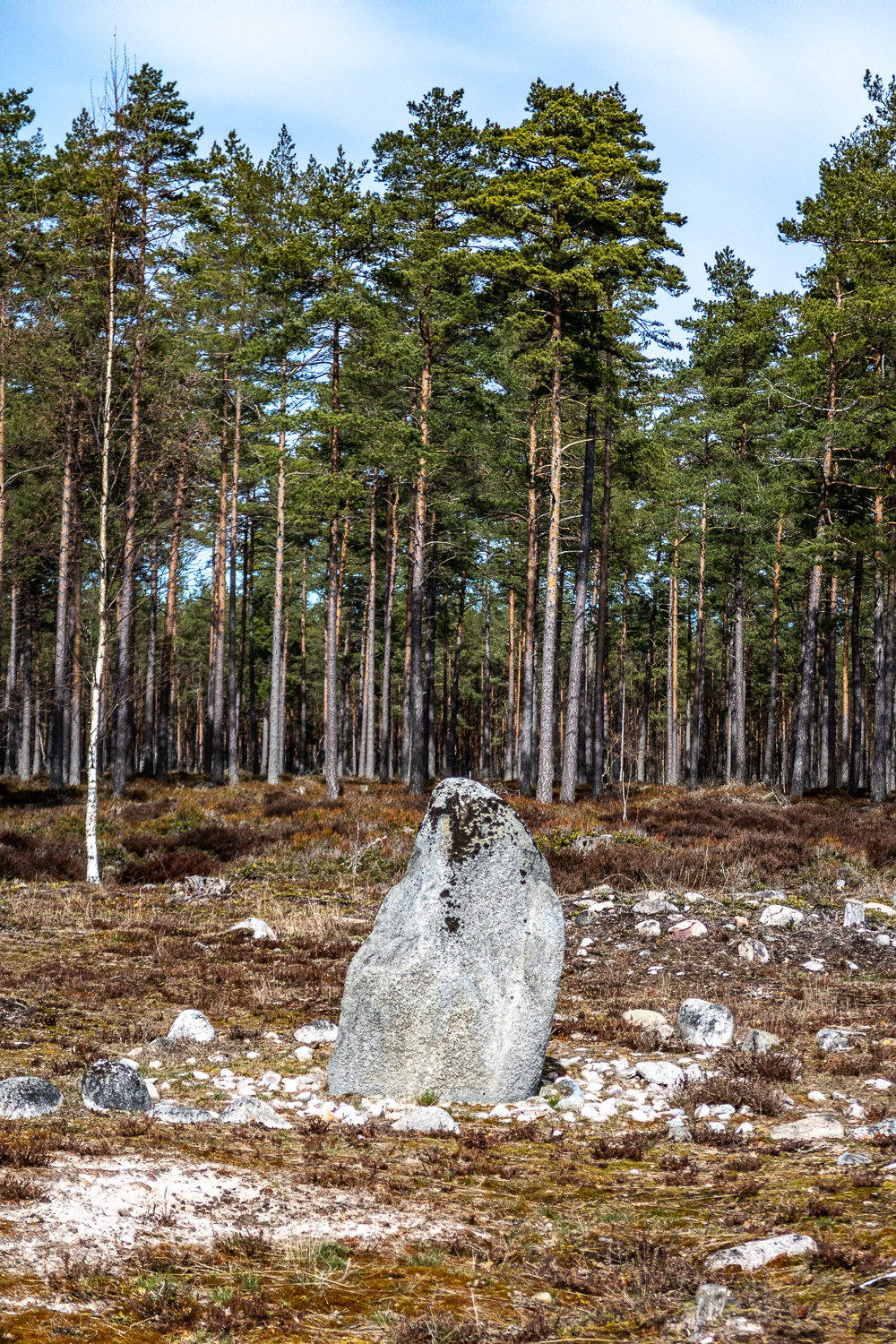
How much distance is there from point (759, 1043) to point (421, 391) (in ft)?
73.0

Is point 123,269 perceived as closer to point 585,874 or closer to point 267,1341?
point 585,874

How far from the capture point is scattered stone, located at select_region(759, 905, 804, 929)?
12.2 meters

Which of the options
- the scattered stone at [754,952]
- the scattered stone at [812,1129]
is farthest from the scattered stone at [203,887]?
the scattered stone at [812,1129]

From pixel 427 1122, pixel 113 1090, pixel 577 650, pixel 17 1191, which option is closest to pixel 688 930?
pixel 427 1122

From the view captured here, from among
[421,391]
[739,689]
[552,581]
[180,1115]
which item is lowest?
[180,1115]

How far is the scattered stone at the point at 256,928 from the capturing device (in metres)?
11.8

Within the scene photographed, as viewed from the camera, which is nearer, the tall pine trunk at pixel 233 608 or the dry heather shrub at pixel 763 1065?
the dry heather shrub at pixel 763 1065

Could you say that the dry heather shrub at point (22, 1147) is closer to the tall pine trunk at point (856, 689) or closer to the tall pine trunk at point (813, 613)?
the tall pine trunk at point (813, 613)

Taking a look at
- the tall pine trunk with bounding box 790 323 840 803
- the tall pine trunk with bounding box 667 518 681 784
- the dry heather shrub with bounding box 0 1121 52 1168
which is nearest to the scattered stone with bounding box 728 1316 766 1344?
the dry heather shrub with bounding box 0 1121 52 1168

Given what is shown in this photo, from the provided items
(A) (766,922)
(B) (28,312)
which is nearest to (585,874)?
(A) (766,922)

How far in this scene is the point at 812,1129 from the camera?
5547 mm

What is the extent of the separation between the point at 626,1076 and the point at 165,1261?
391 cm

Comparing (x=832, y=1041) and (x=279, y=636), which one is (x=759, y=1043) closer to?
(x=832, y=1041)

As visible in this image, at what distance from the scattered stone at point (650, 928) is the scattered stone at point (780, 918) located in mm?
1368
